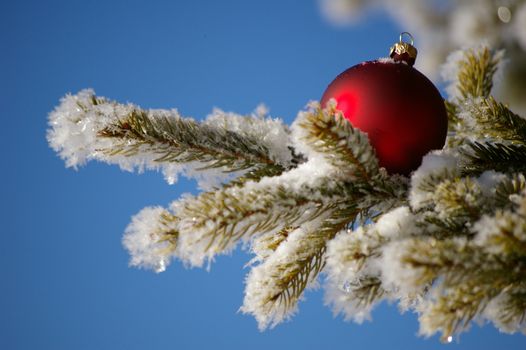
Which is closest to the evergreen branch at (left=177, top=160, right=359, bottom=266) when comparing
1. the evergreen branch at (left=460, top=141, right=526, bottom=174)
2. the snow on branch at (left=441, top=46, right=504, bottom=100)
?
the evergreen branch at (left=460, top=141, right=526, bottom=174)

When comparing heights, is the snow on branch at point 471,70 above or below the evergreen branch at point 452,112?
below

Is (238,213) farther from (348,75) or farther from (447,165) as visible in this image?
(348,75)

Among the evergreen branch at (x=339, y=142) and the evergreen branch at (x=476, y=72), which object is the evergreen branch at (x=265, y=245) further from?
the evergreen branch at (x=476, y=72)

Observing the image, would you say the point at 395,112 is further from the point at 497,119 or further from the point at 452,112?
the point at 452,112

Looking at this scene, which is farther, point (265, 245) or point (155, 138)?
point (265, 245)

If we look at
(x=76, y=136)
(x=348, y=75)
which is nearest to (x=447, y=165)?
(x=348, y=75)

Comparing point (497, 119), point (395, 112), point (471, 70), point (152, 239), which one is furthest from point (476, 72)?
point (152, 239)

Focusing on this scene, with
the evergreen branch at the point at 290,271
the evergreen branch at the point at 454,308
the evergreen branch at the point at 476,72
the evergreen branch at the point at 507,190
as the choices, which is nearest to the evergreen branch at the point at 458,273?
the evergreen branch at the point at 454,308
